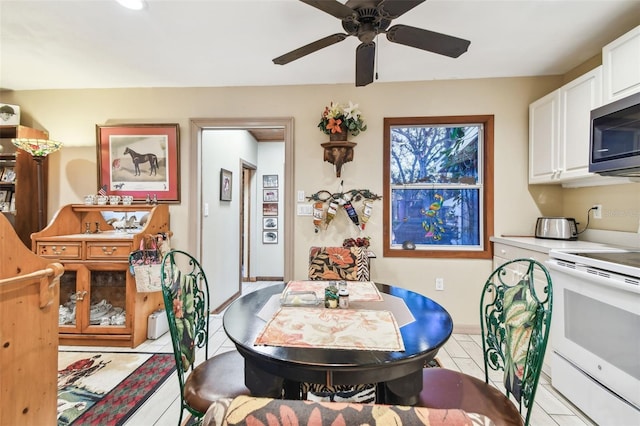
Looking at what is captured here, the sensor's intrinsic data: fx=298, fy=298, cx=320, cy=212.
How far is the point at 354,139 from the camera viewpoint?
304 centimetres

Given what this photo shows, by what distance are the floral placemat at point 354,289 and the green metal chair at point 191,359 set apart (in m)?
0.46

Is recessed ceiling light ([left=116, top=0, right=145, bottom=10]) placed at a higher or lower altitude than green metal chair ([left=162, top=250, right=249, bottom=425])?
higher

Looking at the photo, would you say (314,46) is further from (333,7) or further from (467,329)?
(467,329)

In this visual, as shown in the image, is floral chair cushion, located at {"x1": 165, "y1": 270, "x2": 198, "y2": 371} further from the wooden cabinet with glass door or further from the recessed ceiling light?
the recessed ceiling light

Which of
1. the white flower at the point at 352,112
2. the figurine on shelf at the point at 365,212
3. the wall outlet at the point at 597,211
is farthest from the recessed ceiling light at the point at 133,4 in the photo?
the wall outlet at the point at 597,211

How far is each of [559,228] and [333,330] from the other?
8.24 ft

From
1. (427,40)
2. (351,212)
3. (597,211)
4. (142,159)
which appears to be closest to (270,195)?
(142,159)

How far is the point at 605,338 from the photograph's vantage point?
5.35 ft

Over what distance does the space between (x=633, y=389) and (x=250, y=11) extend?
9.91 ft

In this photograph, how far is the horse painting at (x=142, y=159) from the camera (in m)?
3.19

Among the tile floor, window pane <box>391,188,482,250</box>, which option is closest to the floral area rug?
the tile floor

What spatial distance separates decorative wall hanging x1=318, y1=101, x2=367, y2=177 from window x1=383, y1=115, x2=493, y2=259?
367 millimetres

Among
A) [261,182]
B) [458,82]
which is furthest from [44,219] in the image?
[458,82]

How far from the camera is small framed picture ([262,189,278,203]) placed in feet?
16.8
